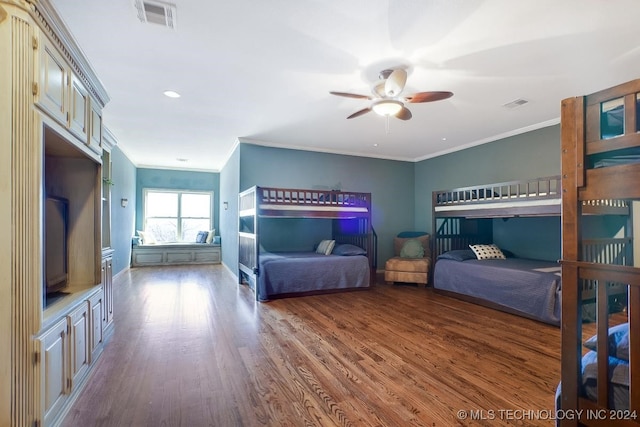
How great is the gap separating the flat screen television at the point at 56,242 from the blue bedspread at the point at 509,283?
451 cm

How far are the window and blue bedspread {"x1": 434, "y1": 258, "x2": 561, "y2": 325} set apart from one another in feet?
22.0

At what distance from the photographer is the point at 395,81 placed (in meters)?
2.70

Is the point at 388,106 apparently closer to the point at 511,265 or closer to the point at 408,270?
the point at 511,265

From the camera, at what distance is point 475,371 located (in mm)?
2225

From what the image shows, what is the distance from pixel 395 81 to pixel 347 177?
12.3 feet

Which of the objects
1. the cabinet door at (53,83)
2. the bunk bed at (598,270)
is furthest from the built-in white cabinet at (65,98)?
the bunk bed at (598,270)

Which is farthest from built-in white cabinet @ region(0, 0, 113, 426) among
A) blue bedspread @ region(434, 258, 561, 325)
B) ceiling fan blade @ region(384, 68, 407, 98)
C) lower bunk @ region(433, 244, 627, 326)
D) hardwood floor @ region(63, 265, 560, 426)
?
blue bedspread @ region(434, 258, 561, 325)

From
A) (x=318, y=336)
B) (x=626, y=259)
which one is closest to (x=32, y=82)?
(x=318, y=336)

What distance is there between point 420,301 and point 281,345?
239 cm

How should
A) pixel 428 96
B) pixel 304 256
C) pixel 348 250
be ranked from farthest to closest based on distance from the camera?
pixel 348 250, pixel 304 256, pixel 428 96

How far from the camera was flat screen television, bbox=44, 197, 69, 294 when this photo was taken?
2.03 meters

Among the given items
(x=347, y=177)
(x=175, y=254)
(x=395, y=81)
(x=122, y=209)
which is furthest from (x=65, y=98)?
(x=175, y=254)

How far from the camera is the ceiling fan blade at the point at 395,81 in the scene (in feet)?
8.61

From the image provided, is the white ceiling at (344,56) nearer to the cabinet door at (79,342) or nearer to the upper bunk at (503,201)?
the upper bunk at (503,201)
